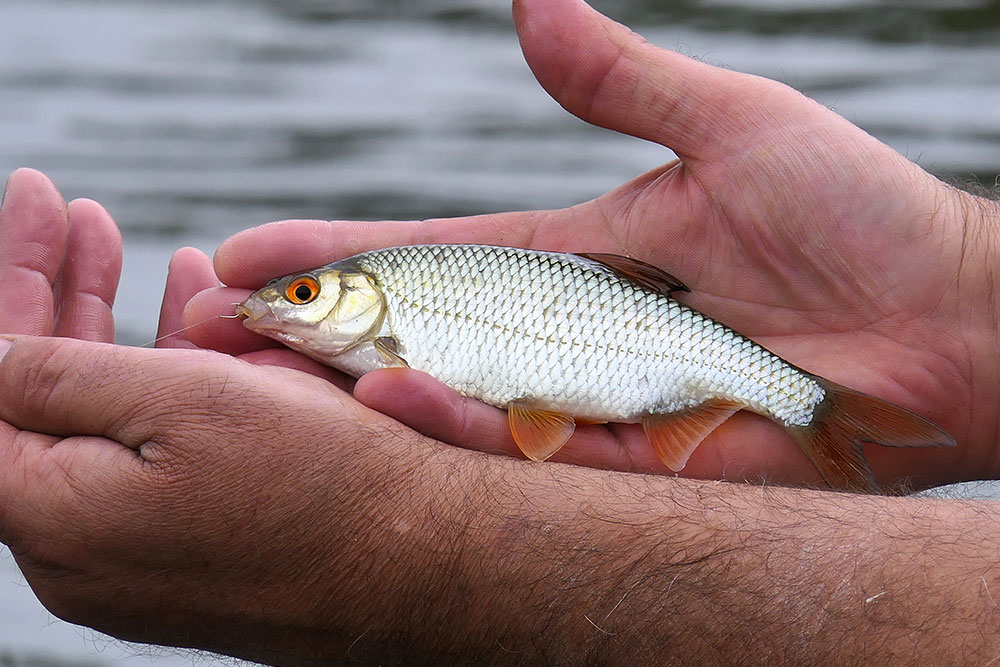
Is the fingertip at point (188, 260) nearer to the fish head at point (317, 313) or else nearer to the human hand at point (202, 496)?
the fish head at point (317, 313)

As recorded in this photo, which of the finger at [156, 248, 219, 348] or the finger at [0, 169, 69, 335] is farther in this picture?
the finger at [156, 248, 219, 348]

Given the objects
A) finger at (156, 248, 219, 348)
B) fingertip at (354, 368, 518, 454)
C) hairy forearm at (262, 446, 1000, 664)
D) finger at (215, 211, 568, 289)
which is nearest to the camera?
hairy forearm at (262, 446, 1000, 664)

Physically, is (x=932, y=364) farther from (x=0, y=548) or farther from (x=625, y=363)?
(x=0, y=548)

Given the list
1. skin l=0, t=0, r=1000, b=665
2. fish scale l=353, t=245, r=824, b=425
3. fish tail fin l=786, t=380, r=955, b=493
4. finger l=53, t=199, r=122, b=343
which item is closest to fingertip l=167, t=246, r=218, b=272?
finger l=53, t=199, r=122, b=343

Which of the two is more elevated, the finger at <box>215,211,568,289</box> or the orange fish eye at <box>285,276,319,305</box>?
the finger at <box>215,211,568,289</box>

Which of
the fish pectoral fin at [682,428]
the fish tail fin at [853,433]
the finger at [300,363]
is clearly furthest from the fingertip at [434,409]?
the fish tail fin at [853,433]

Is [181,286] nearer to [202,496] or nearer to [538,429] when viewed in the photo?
[202,496]

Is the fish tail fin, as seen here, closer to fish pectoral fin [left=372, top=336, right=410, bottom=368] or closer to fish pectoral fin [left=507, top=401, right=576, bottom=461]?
Result: fish pectoral fin [left=507, top=401, right=576, bottom=461]

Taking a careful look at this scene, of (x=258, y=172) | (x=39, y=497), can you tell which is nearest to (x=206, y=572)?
(x=39, y=497)
